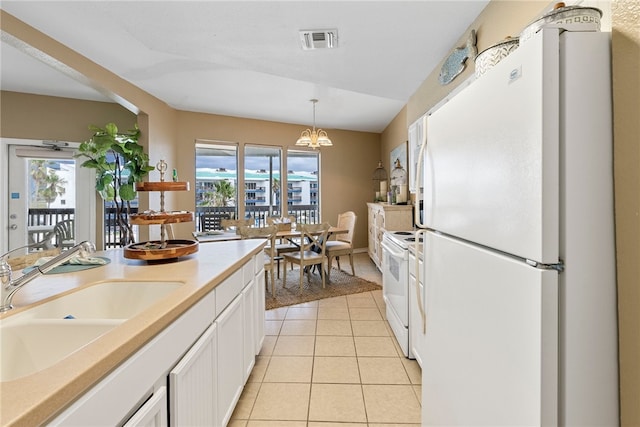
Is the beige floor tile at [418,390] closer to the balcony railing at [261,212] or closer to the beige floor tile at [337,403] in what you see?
the beige floor tile at [337,403]

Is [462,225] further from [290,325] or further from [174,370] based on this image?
[290,325]

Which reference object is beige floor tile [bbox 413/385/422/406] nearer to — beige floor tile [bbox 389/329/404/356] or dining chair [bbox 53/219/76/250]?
beige floor tile [bbox 389/329/404/356]

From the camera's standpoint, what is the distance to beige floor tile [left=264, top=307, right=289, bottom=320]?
127 inches

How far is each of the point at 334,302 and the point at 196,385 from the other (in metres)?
2.64

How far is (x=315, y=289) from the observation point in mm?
4129

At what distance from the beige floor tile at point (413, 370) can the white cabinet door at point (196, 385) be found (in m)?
1.35

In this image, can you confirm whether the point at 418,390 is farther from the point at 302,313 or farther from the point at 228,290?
the point at 302,313

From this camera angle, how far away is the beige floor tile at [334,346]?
2.46 m

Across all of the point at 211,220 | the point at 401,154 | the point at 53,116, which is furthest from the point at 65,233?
the point at 401,154

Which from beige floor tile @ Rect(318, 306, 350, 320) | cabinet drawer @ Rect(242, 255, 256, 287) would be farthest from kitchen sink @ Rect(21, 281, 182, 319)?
beige floor tile @ Rect(318, 306, 350, 320)

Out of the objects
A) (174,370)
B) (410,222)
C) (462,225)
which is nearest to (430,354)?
(462,225)

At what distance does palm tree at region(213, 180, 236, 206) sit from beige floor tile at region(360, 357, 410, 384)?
4.13 m

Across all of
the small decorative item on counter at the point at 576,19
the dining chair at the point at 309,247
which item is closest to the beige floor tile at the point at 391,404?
the small decorative item on counter at the point at 576,19

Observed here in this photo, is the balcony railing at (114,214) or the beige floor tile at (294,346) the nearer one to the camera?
the beige floor tile at (294,346)
